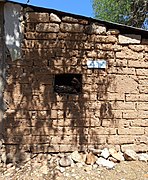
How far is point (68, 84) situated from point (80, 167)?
1443mm

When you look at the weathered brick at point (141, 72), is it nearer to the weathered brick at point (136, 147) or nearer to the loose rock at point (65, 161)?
the weathered brick at point (136, 147)

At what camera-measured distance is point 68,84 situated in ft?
17.9

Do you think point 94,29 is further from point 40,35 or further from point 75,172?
point 75,172

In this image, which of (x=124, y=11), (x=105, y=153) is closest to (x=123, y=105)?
(x=105, y=153)

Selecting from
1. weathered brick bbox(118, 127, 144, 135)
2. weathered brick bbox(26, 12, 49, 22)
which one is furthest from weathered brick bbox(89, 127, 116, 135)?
weathered brick bbox(26, 12, 49, 22)

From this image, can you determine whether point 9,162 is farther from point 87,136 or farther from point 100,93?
point 100,93

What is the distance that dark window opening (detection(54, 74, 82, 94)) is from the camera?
17.6 feet

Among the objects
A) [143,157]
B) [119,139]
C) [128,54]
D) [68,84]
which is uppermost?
[128,54]

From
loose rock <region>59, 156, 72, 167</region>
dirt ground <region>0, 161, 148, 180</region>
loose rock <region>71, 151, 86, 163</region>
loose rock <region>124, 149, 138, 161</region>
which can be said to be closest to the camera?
dirt ground <region>0, 161, 148, 180</region>

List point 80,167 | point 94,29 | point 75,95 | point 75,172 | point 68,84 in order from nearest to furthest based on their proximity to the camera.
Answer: point 75,172 → point 80,167 → point 75,95 → point 94,29 → point 68,84

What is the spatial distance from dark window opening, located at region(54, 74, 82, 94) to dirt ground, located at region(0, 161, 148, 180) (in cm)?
126

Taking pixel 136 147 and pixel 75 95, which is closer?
pixel 75 95

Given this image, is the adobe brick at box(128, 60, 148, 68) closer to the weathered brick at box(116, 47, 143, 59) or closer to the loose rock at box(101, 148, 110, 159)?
the weathered brick at box(116, 47, 143, 59)

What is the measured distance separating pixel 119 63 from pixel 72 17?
1.14m
